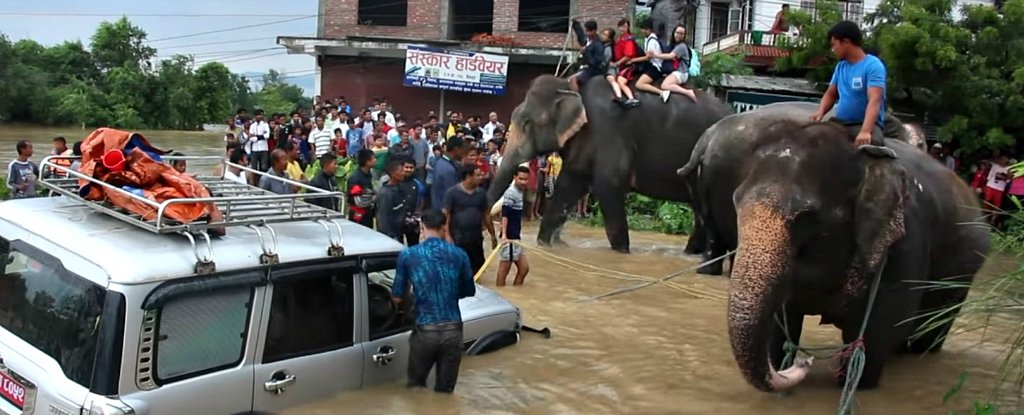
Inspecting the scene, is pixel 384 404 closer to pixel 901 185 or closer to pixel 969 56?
pixel 901 185

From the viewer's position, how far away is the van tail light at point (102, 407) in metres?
4.11

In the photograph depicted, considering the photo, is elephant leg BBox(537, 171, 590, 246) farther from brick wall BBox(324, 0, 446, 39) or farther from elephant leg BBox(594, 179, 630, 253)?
brick wall BBox(324, 0, 446, 39)

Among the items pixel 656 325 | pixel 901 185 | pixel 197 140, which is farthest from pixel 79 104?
pixel 901 185

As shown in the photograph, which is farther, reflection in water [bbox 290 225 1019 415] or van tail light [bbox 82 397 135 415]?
reflection in water [bbox 290 225 1019 415]

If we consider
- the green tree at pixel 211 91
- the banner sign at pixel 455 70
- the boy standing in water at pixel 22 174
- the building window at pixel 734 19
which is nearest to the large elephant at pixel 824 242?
the boy standing in water at pixel 22 174

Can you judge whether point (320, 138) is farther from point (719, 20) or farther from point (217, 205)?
point (719, 20)

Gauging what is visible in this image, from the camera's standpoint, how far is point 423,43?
26859mm

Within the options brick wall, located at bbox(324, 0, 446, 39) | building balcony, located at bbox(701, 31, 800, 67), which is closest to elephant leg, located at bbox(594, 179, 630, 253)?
building balcony, located at bbox(701, 31, 800, 67)

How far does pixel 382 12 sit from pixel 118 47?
84.5ft

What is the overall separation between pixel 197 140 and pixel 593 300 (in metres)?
31.1

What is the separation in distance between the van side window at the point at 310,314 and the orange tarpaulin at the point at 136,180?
1.76 feet

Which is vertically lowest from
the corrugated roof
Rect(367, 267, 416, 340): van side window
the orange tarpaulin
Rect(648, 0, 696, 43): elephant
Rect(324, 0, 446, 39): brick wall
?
Rect(367, 267, 416, 340): van side window

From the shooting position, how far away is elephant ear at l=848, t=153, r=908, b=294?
5.80 meters

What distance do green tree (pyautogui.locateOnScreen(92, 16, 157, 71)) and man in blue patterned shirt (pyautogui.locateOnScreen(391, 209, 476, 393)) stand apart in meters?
49.8
